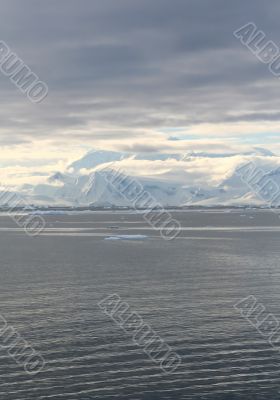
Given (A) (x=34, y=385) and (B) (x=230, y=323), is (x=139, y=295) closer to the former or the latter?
(B) (x=230, y=323)

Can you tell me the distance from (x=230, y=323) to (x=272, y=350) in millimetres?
11538

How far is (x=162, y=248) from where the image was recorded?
191 meters

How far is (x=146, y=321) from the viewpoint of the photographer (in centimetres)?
7688

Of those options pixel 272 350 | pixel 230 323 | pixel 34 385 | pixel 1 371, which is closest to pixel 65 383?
pixel 34 385

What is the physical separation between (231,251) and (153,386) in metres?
126

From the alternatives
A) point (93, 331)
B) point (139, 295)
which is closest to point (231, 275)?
point (139, 295)

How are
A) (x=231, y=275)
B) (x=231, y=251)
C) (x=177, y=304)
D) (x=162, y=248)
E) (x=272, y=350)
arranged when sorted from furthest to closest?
(x=162, y=248) → (x=231, y=251) → (x=231, y=275) → (x=177, y=304) → (x=272, y=350)

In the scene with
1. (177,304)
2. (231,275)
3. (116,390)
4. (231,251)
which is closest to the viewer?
(116,390)

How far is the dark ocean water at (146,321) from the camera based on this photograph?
53.0 m

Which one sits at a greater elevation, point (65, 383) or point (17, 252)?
point (17, 252)

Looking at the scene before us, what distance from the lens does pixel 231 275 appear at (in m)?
120

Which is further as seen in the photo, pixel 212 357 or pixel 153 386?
pixel 212 357

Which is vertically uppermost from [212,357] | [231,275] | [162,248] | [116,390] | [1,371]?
[162,248]

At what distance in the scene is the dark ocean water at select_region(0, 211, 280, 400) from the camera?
174 feet
